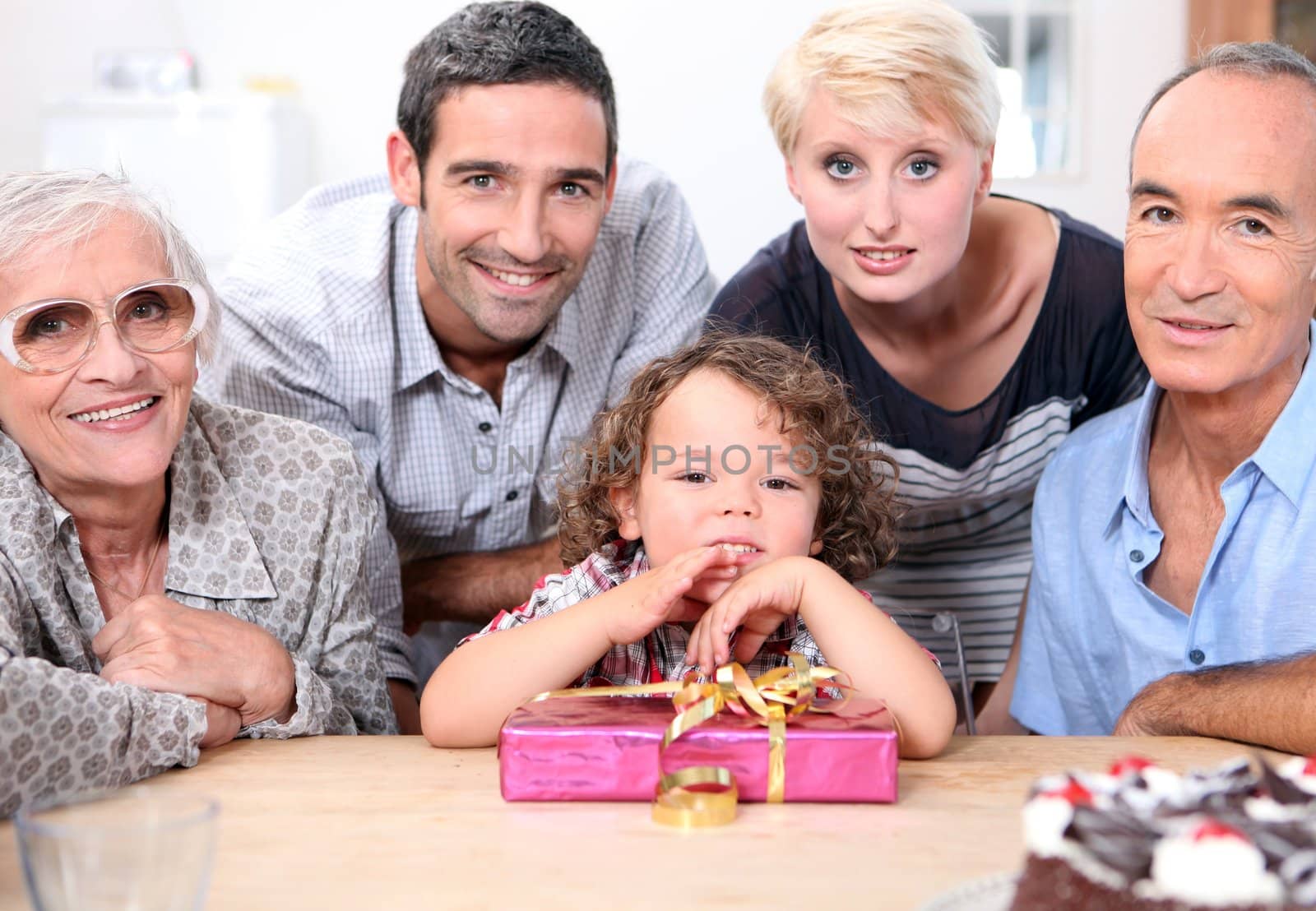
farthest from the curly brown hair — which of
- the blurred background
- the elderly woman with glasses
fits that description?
the blurred background

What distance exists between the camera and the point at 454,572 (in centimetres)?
Answer: 281

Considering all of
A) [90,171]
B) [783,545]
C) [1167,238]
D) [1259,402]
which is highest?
[90,171]

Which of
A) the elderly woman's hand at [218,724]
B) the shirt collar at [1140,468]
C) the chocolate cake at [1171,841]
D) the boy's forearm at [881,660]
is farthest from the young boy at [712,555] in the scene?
the chocolate cake at [1171,841]

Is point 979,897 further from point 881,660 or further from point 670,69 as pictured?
point 670,69

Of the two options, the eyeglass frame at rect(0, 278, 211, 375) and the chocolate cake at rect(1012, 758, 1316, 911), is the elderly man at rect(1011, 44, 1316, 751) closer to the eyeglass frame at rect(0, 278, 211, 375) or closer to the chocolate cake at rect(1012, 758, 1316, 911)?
the chocolate cake at rect(1012, 758, 1316, 911)

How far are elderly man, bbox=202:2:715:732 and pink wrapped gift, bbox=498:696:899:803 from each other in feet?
3.73

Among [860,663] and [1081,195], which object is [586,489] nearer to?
[860,663]

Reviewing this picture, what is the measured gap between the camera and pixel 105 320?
66.3 inches

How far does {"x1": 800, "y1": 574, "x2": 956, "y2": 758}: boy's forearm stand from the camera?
1504 mm

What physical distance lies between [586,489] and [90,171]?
84 cm

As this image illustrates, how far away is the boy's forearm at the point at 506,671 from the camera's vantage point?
1.58 m

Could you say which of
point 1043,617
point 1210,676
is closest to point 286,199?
point 1043,617

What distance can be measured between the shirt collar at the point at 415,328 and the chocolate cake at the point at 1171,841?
75.7 inches

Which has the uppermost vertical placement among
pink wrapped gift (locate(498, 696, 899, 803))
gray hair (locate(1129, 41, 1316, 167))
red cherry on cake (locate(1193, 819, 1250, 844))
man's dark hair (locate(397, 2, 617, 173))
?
man's dark hair (locate(397, 2, 617, 173))
